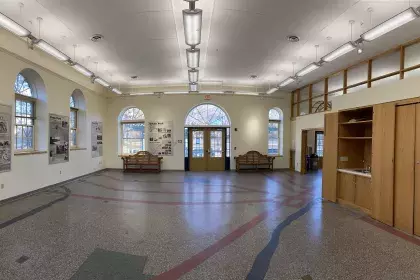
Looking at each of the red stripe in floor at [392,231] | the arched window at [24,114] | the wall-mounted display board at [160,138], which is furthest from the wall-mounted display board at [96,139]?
the red stripe in floor at [392,231]

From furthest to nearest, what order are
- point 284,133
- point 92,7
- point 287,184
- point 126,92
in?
point 284,133, point 126,92, point 287,184, point 92,7

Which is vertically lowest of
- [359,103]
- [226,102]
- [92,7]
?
[359,103]

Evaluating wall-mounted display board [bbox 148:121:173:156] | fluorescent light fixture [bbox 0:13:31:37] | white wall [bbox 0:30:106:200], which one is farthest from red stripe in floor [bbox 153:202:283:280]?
wall-mounted display board [bbox 148:121:173:156]

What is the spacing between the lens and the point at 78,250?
2.81m

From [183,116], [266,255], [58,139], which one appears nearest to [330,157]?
[266,255]

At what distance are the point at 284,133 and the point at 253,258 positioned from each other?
27.4 feet

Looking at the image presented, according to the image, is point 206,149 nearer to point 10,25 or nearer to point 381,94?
point 381,94

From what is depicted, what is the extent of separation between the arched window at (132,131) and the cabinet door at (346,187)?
25.6ft

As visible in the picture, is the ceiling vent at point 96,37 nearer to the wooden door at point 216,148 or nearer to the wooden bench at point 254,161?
the wooden door at point 216,148

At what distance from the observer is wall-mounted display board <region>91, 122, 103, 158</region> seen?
345 inches

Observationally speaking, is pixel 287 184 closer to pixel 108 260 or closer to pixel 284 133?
pixel 284 133

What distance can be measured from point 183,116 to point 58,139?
4.72 meters

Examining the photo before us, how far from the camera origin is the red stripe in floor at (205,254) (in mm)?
2322

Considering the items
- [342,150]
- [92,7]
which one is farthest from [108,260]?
[342,150]
